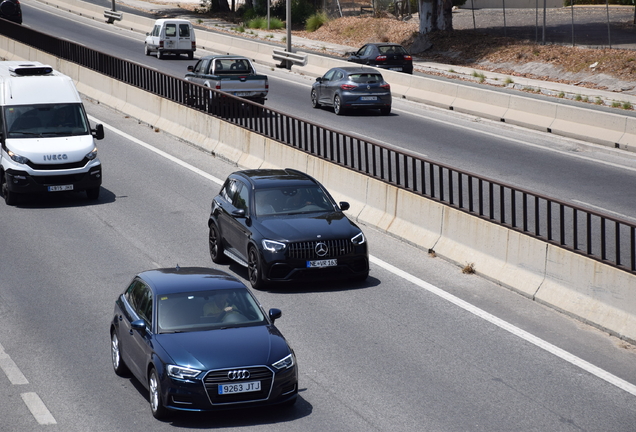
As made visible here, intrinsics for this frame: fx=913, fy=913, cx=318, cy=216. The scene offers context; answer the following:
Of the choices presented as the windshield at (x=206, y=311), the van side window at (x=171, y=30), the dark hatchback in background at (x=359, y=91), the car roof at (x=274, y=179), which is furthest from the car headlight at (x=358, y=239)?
the van side window at (x=171, y=30)

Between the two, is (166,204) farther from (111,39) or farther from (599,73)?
(111,39)

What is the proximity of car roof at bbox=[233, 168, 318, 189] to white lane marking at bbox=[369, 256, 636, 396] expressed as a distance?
178 cm

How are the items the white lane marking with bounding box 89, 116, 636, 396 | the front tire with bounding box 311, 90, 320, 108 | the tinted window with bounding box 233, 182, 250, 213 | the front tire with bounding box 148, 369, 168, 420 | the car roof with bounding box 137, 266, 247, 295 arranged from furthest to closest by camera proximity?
the front tire with bounding box 311, 90, 320, 108
the tinted window with bounding box 233, 182, 250, 213
the white lane marking with bounding box 89, 116, 636, 396
the car roof with bounding box 137, 266, 247, 295
the front tire with bounding box 148, 369, 168, 420

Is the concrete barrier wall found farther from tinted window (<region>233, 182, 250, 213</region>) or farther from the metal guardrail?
tinted window (<region>233, 182, 250, 213</region>)

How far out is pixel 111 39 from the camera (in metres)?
55.0

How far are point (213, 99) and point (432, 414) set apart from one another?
17.1 metres

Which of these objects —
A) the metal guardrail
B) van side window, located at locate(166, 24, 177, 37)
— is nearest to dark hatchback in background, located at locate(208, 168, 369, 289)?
the metal guardrail

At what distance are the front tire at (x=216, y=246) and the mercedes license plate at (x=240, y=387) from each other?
659cm

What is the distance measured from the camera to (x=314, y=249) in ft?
44.2

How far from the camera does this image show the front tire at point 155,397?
28.7 feet

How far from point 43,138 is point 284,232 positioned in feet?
28.3

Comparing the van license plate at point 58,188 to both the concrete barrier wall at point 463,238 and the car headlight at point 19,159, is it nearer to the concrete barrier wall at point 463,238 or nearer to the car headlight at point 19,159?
the car headlight at point 19,159

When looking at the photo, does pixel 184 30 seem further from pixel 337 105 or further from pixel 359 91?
pixel 359 91

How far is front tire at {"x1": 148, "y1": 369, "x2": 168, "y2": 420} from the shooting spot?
8.76m
